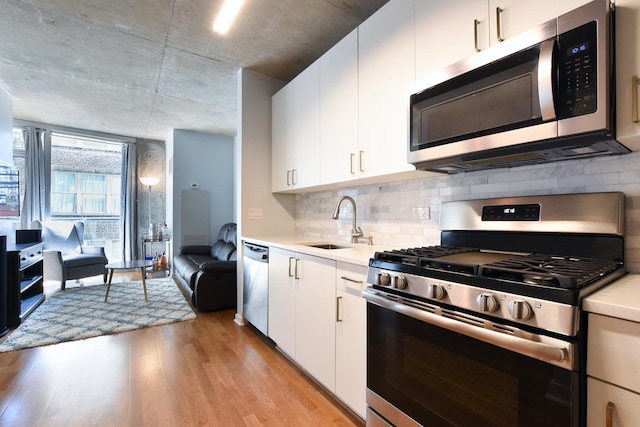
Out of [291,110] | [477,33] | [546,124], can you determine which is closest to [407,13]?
[477,33]

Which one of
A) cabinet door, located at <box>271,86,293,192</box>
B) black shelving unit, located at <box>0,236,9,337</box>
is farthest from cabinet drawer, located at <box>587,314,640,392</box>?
black shelving unit, located at <box>0,236,9,337</box>

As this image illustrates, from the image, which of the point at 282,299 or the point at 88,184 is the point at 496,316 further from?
the point at 88,184

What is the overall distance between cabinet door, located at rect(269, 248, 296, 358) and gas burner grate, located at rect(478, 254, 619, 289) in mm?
1404

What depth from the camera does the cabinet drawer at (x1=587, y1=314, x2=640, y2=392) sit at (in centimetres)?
72

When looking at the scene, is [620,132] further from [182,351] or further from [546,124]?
[182,351]

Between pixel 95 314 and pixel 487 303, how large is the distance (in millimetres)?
3921

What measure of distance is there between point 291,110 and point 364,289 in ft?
6.48

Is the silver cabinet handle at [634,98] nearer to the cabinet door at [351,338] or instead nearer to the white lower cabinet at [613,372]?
the white lower cabinet at [613,372]

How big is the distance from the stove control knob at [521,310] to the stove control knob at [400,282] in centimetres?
40

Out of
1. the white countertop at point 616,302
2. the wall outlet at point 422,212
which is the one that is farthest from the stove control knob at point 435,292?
the wall outlet at point 422,212

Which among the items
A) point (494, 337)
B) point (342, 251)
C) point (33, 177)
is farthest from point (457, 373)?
point (33, 177)

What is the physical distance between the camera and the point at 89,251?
496 centimetres

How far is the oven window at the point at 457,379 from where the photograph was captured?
2.74 feet

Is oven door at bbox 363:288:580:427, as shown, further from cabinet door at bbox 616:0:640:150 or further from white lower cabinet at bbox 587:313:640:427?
cabinet door at bbox 616:0:640:150
